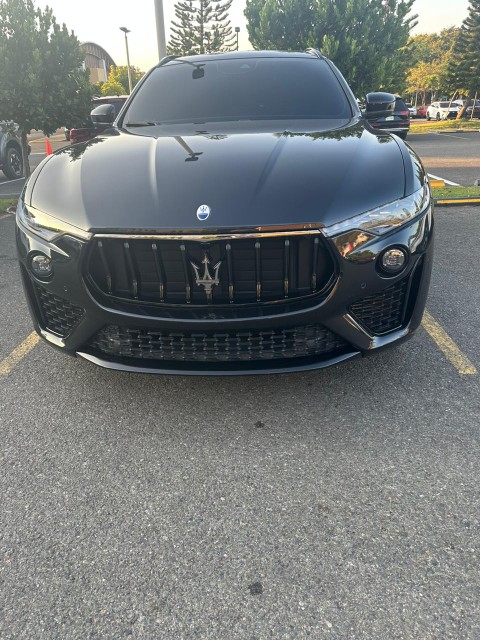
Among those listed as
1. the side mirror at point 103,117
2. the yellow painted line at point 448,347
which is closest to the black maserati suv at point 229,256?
the yellow painted line at point 448,347

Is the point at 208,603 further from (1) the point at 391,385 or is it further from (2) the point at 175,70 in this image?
(2) the point at 175,70

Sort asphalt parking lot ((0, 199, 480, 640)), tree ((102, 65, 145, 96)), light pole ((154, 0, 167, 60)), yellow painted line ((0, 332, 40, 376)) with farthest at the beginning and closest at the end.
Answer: tree ((102, 65, 145, 96))
light pole ((154, 0, 167, 60))
yellow painted line ((0, 332, 40, 376))
asphalt parking lot ((0, 199, 480, 640))

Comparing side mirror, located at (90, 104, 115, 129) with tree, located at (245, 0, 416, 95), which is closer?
side mirror, located at (90, 104, 115, 129)

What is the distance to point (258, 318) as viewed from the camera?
2.00 metres

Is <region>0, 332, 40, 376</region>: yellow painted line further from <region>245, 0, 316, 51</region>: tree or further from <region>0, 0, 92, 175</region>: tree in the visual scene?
<region>245, 0, 316, 51</region>: tree

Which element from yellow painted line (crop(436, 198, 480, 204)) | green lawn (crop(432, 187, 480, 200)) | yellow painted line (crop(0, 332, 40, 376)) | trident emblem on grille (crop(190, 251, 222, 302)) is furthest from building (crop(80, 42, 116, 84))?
trident emblem on grille (crop(190, 251, 222, 302))

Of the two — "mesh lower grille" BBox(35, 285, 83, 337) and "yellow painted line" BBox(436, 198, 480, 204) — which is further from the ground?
"mesh lower grille" BBox(35, 285, 83, 337)

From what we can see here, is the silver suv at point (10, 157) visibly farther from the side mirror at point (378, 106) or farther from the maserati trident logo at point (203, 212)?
the maserati trident logo at point (203, 212)

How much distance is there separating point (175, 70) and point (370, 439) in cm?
312

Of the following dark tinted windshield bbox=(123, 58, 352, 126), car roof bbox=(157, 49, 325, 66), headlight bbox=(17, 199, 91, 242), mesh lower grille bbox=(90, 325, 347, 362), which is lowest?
mesh lower grille bbox=(90, 325, 347, 362)

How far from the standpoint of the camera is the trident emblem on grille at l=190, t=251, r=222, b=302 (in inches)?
78.1

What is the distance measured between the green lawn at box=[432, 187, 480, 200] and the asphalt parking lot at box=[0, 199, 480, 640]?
4487mm

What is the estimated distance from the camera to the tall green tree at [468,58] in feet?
118

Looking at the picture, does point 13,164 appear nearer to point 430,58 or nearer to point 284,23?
point 284,23
